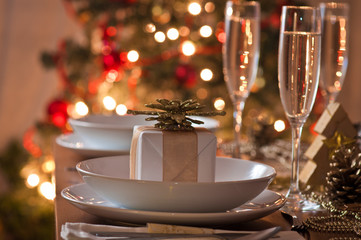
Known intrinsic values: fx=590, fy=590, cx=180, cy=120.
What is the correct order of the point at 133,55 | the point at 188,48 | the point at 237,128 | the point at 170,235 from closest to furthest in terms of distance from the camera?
the point at 170,235 < the point at 237,128 < the point at 188,48 < the point at 133,55

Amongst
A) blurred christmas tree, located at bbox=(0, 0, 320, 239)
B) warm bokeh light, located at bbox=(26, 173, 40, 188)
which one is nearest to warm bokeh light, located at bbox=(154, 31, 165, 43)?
blurred christmas tree, located at bbox=(0, 0, 320, 239)

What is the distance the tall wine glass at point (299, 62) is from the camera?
2.65 feet

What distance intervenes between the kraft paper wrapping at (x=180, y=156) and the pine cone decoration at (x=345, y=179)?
0.23 meters

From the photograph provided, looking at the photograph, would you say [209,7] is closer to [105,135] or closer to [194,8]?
[194,8]

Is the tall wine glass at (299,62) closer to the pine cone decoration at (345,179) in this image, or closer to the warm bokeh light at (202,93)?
the pine cone decoration at (345,179)

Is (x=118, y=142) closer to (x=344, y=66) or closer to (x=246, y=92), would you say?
(x=246, y=92)

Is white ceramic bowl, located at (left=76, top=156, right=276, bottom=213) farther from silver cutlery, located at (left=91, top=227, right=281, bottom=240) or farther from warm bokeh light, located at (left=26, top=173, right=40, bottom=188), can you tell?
warm bokeh light, located at (left=26, top=173, right=40, bottom=188)

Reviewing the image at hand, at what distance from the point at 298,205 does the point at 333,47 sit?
1.39 feet

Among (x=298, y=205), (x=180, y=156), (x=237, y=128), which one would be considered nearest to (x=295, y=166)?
(x=298, y=205)

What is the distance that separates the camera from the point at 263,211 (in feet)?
2.16

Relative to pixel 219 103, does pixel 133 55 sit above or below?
above

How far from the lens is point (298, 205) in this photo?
2.64ft

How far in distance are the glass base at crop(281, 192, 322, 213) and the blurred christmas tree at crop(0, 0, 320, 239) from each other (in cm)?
157

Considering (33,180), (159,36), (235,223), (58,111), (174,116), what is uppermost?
(159,36)
